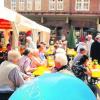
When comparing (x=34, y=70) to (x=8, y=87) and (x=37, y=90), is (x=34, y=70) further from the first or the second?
(x=37, y=90)

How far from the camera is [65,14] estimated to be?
142 feet

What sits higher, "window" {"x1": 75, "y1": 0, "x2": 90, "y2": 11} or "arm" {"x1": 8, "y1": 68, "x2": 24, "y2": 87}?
"window" {"x1": 75, "y1": 0, "x2": 90, "y2": 11}

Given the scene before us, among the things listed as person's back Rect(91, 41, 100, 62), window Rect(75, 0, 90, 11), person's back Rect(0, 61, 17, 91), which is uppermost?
window Rect(75, 0, 90, 11)

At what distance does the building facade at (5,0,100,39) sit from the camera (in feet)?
142

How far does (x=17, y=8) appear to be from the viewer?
1784 inches

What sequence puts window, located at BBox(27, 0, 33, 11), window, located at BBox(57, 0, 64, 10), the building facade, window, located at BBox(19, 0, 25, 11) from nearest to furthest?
1. the building facade
2. window, located at BBox(57, 0, 64, 10)
3. window, located at BBox(27, 0, 33, 11)
4. window, located at BBox(19, 0, 25, 11)

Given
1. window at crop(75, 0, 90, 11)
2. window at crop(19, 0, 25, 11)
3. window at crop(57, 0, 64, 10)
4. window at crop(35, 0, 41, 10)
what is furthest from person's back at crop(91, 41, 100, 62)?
window at crop(19, 0, 25, 11)

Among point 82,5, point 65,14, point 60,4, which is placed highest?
point 60,4

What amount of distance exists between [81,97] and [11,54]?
12.8 ft

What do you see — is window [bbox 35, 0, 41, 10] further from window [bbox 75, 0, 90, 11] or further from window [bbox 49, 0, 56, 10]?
window [bbox 75, 0, 90, 11]

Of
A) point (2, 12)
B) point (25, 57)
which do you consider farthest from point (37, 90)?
point (25, 57)

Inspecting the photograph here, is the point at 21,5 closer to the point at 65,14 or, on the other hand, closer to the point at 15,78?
the point at 65,14

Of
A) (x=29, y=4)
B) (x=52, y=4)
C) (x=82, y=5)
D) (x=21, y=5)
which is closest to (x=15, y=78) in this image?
(x=82, y=5)

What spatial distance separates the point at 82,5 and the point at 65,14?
2.47 metres
